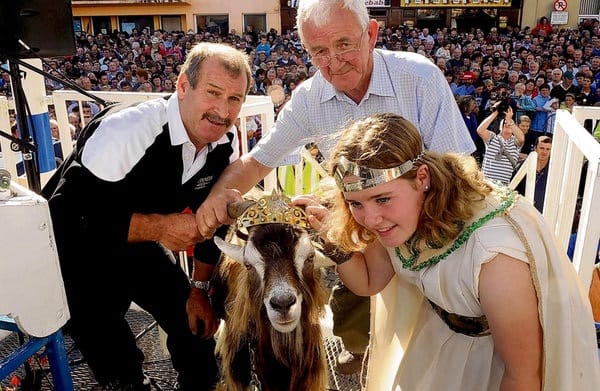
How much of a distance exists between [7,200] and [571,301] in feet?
6.25

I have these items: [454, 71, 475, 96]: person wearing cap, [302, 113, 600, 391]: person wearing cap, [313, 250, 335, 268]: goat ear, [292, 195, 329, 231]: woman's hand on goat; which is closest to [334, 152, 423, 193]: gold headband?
[302, 113, 600, 391]: person wearing cap

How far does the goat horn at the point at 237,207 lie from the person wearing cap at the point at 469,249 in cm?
24

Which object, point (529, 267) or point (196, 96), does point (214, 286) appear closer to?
point (196, 96)

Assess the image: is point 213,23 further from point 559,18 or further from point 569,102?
point 569,102

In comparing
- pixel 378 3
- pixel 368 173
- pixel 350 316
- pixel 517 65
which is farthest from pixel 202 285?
pixel 378 3

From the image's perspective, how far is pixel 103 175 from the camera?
7.24ft

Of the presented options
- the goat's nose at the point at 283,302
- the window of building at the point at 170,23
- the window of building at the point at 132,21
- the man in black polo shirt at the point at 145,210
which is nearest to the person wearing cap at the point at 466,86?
the man in black polo shirt at the point at 145,210

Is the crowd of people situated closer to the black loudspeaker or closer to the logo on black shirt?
the logo on black shirt

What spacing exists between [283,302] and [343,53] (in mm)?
1172

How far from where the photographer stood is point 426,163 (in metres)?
1.73

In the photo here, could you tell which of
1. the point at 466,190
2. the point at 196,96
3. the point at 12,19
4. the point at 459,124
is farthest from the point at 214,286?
the point at 12,19

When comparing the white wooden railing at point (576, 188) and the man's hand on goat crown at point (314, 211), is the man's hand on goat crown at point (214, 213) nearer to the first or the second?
the man's hand on goat crown at point (314, 211)

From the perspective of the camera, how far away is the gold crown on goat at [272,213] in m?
1.93

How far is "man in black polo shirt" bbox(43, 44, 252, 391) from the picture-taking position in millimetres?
2248
